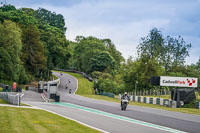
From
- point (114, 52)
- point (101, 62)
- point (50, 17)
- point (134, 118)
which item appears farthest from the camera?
point (114, 52)

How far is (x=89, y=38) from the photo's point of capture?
140750 millimetres

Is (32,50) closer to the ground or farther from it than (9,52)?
farther from it

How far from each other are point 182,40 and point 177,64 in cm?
870

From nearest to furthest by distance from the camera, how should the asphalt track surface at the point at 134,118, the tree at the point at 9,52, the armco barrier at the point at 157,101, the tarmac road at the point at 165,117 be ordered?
the asphalt track surface at the point at 134,118
the tarmac road at the point at 165,117
the armco barrier at the point at 157,101
the tree at the point at 9,52

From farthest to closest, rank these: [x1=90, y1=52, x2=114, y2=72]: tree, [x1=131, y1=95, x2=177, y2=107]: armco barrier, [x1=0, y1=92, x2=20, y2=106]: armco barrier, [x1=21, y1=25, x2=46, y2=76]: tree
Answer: [x1=90, y1=52, x2=114, y2=72]: tree
[x1=21, y1=25, x2=46, y2=76]: tree
[x1=131, y1=95, x2=177, y2=107]: armco barrier
[x1=0, y1=92, x2=20, y2=106]: armco barrier

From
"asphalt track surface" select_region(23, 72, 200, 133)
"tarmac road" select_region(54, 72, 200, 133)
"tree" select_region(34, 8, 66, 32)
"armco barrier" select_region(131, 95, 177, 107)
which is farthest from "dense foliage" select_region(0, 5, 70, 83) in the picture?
"asphalt track surface" select_region(23, 72, 200, 133)

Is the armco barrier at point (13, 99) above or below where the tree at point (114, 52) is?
below

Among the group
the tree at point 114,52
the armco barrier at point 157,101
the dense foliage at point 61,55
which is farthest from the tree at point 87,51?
the armco barrier at point 157,101

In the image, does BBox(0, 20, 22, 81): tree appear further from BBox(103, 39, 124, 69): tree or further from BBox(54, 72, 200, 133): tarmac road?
BBox(103, 39, 124, 69): tree

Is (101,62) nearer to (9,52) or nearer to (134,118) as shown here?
(9,52)

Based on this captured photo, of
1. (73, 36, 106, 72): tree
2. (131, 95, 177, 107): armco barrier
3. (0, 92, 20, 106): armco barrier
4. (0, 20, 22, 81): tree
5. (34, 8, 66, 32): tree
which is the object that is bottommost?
(131, 95, 177, 107): armco barrier

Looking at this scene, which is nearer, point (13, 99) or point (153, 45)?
point (13, 99)

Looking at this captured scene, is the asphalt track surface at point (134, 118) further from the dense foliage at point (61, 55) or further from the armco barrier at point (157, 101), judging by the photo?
the dense foliage at point (61, 55)

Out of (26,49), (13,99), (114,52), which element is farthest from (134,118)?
(114,52)
